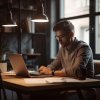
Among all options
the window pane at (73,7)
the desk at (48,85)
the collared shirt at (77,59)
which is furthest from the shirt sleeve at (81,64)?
the window pane at (73,7)

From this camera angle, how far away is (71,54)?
3.28 metres

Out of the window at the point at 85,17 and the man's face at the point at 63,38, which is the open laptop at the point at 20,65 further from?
the window at the point at 85,17

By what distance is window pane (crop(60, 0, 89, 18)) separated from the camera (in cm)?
512

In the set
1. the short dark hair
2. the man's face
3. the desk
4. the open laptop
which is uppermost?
the short dark hair

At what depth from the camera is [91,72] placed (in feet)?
→ 10.3

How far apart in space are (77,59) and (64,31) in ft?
1.47

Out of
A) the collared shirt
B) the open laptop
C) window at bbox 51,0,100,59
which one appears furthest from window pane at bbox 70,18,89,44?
the open laptop

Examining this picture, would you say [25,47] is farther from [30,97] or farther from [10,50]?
[30,97]

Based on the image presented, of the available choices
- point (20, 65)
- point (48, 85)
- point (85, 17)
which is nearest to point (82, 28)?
point (85, 17)

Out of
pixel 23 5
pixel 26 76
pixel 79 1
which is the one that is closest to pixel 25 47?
pixel 23 5

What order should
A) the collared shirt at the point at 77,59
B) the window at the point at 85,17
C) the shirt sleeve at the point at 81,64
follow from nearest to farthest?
the shirt sleeve at the point at 81,64
the collared shirt at the point at 77,59
the window at the point at 85,17

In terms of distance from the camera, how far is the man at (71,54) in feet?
9.64

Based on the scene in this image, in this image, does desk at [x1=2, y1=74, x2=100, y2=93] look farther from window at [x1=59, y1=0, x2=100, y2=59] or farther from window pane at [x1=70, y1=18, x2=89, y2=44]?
window pane at [x1=70, y1=18, x2=89, y2=44]

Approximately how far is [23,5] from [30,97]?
10.4 feet
